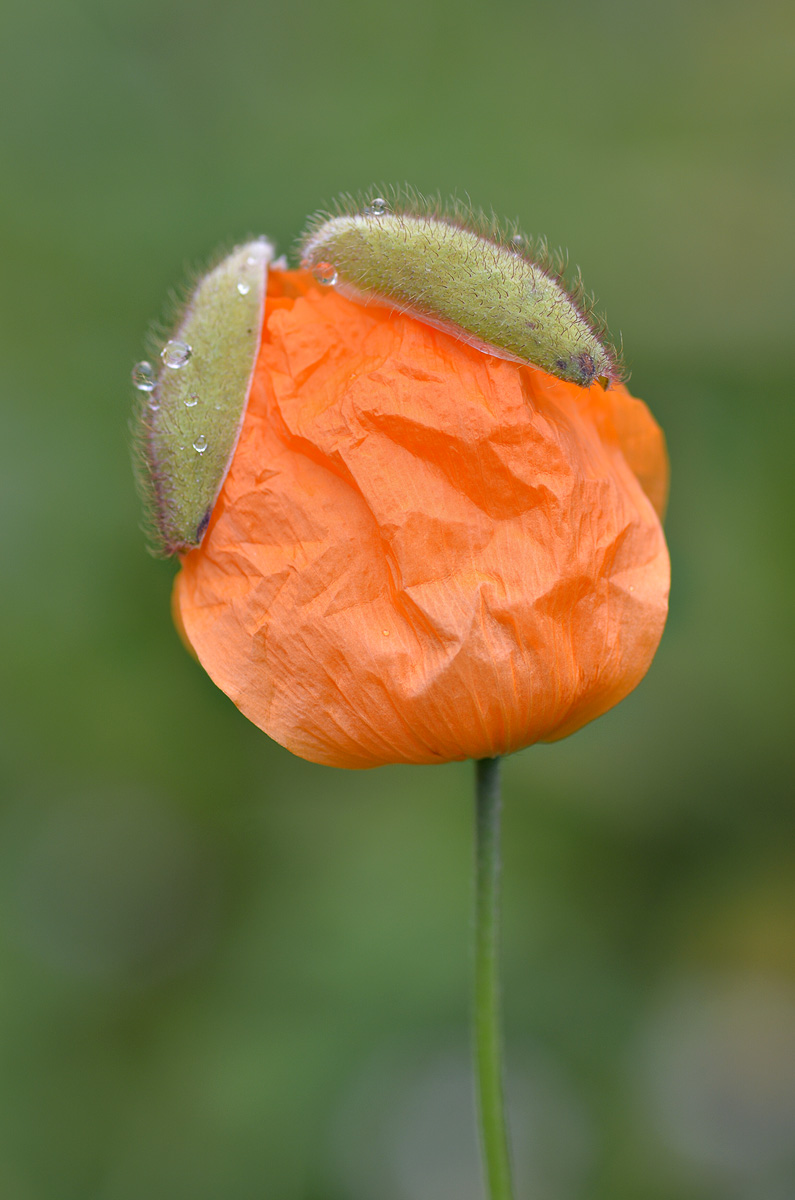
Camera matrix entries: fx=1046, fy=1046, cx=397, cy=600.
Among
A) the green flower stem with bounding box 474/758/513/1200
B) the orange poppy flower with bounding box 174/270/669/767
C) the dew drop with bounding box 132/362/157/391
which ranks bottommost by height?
the green flower stem with bounding box 474/758/513/1200

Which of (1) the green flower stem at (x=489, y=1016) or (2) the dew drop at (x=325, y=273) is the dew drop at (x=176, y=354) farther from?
(1) the green flower stem at (x=489, y=1016)

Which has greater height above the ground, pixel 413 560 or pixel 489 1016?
pixel 413 560

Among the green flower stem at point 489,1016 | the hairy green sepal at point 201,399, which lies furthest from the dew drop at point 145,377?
the green flower stem at point 489,1016

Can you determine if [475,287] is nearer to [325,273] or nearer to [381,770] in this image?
[325,273]

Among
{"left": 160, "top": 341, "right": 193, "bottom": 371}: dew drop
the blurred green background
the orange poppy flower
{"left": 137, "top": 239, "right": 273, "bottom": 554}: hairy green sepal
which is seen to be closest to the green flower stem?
the orange poppy flower

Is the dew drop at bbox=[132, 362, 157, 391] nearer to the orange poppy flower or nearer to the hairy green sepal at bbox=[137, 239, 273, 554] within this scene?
the hairy green sepal at bbox=[137, 239, 273, 554]

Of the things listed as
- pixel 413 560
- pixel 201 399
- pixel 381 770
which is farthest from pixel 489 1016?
pixel 381 770
